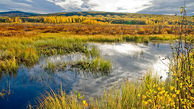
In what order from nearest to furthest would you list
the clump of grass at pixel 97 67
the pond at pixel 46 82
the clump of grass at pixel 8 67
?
the pond at pixel 46 82 → the clump of grass at pixel 8 67 → the clump of grass at pixel 97 67

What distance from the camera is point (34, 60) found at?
911 cm

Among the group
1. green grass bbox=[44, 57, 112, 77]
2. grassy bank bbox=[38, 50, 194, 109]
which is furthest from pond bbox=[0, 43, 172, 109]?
grassy bank bbox=[38, 50, 194, 109]

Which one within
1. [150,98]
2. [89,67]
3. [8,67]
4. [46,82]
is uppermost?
[150,98]

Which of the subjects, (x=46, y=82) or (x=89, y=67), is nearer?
(x=46, y=82)

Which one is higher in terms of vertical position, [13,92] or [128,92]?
[128,92]

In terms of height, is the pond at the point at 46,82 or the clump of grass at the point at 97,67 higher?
the clump of grass at the point at 97,67

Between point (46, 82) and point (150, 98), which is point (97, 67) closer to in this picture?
point (46, 82)

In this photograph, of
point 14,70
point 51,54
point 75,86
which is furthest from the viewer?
point 51,54

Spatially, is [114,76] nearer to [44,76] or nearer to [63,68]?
[63,68]

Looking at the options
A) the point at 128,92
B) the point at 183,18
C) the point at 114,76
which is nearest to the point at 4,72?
the point at 114,76

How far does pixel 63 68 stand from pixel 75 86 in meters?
2.45

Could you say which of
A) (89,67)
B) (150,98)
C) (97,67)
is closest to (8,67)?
Result: (89,67)

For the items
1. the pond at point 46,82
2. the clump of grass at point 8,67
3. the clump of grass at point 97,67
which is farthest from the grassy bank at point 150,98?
the clump of grass at point 8,67

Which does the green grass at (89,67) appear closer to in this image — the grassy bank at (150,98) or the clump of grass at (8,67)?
the clump of grass at (8,67)
